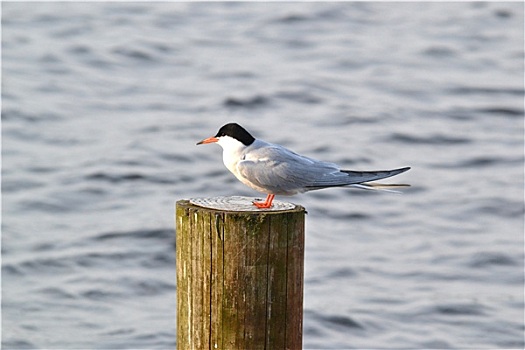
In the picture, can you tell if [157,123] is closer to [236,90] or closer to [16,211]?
[236,90]

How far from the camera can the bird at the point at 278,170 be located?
515cm

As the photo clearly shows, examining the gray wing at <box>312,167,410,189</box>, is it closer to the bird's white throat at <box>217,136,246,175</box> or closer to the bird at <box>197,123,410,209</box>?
the bird at <box>197,123,410,209</box>

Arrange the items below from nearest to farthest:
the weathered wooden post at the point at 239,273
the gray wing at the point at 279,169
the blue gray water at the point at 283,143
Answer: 1. the weathered wooden post at the point at 239,273
2. the gray wing at the point at 279,169
3. the blue gray water at the point at 283,143

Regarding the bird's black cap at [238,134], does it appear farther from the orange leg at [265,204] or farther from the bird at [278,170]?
the orange leg at [265,204]

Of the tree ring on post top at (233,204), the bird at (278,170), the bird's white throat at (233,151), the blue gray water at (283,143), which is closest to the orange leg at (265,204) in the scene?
the tree ring on post top at (233,204)

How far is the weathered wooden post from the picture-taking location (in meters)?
4.64

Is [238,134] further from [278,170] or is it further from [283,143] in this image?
[283,143]

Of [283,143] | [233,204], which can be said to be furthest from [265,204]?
[283,143]

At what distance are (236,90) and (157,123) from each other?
2011mm

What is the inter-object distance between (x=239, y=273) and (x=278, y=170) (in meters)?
0.69

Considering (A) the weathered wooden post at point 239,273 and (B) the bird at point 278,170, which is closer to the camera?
(A) the weathered wooden post at point 239,273

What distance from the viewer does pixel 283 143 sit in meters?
15.1

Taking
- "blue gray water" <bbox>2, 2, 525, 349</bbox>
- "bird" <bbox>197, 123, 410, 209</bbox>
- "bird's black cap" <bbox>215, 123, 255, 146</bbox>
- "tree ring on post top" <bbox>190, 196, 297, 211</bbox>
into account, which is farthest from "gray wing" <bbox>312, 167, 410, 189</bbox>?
"blue gray water" <bbox>2, 2, 525, 349</bbox>

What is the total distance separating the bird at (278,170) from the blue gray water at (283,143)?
13.4 feet
